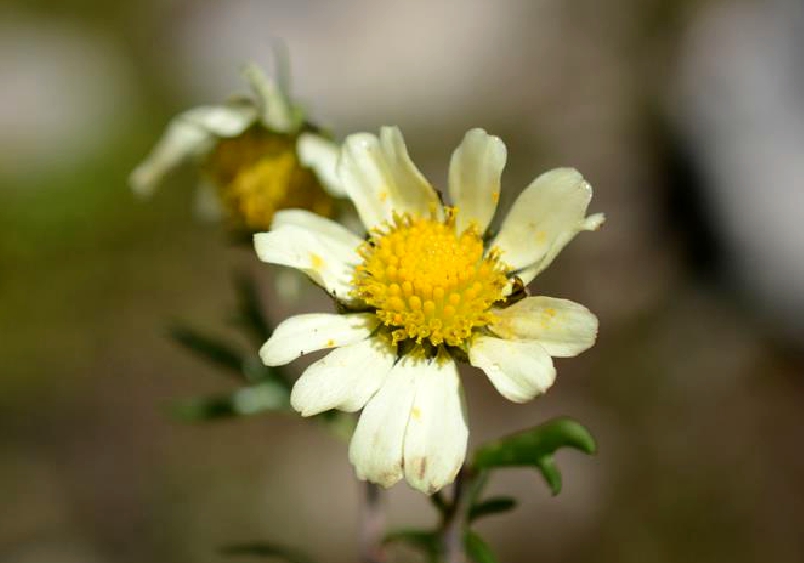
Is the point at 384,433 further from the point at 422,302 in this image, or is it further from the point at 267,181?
the point at 267,181

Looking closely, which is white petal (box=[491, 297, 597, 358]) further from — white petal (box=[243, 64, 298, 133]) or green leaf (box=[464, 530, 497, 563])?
white petal (box=[243, 64, 298, 133])

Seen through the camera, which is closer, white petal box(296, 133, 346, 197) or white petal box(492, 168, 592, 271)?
white petal box(492, 168, 592, 271)

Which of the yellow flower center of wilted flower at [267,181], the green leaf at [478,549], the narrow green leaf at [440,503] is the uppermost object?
the yellow flower center of wilted flower at [267,181]

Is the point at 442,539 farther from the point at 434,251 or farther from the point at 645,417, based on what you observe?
the point at 645,417

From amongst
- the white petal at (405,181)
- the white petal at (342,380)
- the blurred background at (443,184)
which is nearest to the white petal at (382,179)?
the white petal at (405,181)

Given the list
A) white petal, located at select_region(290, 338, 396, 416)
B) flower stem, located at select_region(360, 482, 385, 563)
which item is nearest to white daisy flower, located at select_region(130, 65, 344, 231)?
white petal, located at select_region(290, 338, 396, 416)

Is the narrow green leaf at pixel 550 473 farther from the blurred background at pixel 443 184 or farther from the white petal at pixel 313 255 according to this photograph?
the blurred background at pixel 443 184
